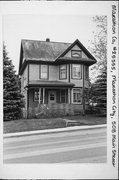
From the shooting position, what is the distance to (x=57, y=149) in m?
3.29

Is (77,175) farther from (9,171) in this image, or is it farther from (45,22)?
(45,22)

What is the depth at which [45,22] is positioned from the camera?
3.36m

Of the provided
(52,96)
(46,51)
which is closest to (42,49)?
(46,51)

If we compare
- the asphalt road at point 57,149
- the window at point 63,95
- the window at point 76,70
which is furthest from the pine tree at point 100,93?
the window at point 76,70

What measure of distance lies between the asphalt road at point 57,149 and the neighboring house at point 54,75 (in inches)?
17.1

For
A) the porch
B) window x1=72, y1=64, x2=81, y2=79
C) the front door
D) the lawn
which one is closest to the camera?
the lawn

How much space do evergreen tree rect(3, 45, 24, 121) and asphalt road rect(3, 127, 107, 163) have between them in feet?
1.40

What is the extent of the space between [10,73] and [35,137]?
1.07 metres

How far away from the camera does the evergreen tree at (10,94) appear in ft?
11.7

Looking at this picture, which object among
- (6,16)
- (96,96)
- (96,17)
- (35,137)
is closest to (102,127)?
(96,96)

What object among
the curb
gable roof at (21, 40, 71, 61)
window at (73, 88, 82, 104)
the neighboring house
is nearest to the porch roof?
the neighboring house

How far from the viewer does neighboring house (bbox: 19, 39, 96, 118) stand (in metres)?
3.71

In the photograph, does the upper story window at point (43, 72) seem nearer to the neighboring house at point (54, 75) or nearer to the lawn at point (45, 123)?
the neighboring house at point (54, 75)

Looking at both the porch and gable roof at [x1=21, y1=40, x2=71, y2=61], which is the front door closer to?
the porch
